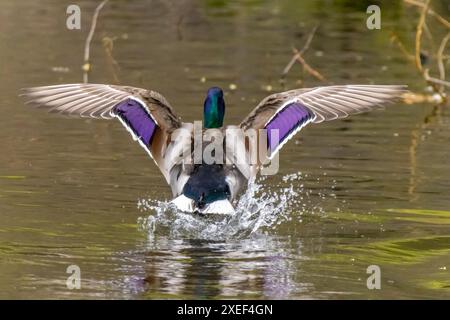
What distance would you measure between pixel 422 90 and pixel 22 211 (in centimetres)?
685

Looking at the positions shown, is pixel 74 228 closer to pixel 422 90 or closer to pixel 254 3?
pixel 422 90

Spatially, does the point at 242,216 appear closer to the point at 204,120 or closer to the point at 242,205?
the point at 242,205

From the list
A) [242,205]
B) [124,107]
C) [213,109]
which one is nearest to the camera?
[213,109]

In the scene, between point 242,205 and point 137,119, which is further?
point 242,205

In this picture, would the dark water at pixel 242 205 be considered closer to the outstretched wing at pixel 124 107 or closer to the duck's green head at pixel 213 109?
the outstretched wing at pixel 124 107

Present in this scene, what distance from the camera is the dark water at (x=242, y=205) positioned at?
24.2ft

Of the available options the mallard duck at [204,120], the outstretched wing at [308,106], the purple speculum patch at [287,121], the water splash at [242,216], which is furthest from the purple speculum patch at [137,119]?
the purple speculum patch at [287,121]

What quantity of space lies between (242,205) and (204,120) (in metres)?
0.68

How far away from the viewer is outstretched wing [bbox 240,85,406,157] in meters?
9.05

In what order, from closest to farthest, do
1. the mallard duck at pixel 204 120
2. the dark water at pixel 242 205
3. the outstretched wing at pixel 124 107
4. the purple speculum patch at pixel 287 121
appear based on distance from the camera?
the dark water at pixel 242 205 < the mallard duck at pixel 204 120 < the outstretched wing at pixel 124 107 < the purple speculum patch at pixel 287 121

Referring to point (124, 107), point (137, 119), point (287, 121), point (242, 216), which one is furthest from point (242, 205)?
point (124, 107)

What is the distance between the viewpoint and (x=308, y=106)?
9289 millimetres

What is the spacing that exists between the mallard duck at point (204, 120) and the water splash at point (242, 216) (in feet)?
0.59
